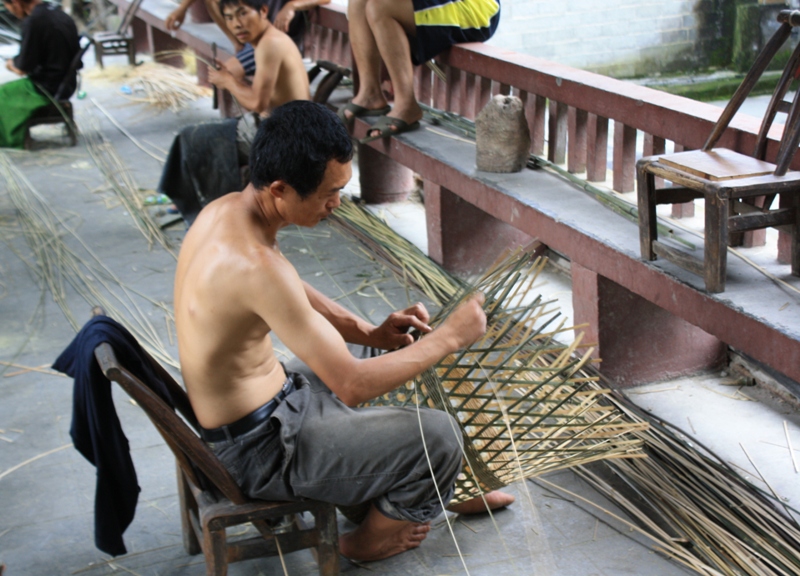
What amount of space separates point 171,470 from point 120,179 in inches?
154

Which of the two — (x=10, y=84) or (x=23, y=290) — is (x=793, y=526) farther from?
(x=10, y=84)

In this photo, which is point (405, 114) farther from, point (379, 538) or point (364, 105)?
point (379, 538)

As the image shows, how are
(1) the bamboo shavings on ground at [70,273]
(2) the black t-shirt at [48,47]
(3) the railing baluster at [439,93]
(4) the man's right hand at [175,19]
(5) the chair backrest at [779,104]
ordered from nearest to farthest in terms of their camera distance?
(5) the chair backrest at [779,104]
(1) the bamboo shavings on ground at [70,273]
(3) the railing baluster at [439,93]
(2) the black t-shirt at [48,47]
(4) the man's right hand at [175,19]

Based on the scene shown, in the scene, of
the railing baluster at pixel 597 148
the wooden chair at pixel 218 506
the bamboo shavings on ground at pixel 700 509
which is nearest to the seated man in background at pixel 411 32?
the railing baluster at pixel 597 148

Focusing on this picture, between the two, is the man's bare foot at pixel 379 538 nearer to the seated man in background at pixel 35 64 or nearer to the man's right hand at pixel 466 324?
the man's right hand at pixel 466 324

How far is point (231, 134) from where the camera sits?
5332 mm

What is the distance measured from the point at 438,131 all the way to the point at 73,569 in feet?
9.88

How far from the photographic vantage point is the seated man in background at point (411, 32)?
4.76m

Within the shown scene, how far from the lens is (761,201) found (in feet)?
9.75

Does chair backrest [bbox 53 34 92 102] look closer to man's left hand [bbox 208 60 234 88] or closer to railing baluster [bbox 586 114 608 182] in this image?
man's left hand [bbox 208 60 234 88]

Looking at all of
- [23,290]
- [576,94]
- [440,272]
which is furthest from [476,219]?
[23,290]

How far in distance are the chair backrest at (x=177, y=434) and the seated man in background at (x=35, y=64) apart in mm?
5677

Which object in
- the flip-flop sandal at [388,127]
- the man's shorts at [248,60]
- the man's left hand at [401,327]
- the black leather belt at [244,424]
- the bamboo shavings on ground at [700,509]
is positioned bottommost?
the bamboo shavings on ground at [700,509]

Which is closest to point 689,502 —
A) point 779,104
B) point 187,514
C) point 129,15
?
point 779,104
